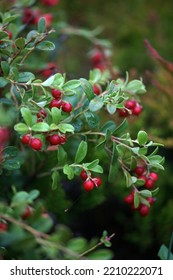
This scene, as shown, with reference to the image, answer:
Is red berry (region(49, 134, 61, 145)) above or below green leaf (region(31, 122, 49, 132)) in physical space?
below

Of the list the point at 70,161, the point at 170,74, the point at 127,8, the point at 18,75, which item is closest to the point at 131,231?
the point at 70,161

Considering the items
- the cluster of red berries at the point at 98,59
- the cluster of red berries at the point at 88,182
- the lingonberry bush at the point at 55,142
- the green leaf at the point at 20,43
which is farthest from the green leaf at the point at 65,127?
the cluster of red berries at the point at 98,59

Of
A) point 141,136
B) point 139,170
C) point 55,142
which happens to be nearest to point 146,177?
point 139,170

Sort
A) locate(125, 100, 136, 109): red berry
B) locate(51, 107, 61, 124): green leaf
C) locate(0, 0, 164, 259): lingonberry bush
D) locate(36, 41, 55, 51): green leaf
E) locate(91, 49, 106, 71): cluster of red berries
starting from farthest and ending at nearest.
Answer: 1. locate(91, 49, 106, 71): cluster of red berries
2. locate(125, 100, 136, 109): red berry
3. locate(36, 41, 55, 51): green leaf
4. locate(51, 107, 61, 124): green leaf
5. locate(0, 0, 164, 259): lingonberry bush

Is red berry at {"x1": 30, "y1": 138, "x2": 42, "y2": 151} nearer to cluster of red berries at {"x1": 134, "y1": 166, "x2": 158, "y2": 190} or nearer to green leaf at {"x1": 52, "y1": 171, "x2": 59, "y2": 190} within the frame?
green leaf at {"x1": 52, "y1": 171, "x2": 59, "y2": 190}

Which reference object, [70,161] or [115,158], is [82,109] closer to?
[115,158]

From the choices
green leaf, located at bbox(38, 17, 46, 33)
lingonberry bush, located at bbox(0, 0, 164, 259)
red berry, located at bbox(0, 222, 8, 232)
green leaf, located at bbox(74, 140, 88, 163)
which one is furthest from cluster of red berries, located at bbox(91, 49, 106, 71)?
red berry, located at bbox(0, 222, 8, 232)

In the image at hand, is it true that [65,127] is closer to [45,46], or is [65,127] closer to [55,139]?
[55,139]

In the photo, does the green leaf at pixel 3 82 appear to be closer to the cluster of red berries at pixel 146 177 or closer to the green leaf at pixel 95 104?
the green leaf at pixel 95 104

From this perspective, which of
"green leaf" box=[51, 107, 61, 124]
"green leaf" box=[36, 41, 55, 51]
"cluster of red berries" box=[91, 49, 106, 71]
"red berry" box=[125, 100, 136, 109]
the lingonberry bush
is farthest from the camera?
"cluster of red berries" box=[91, 49, 106, 71]
